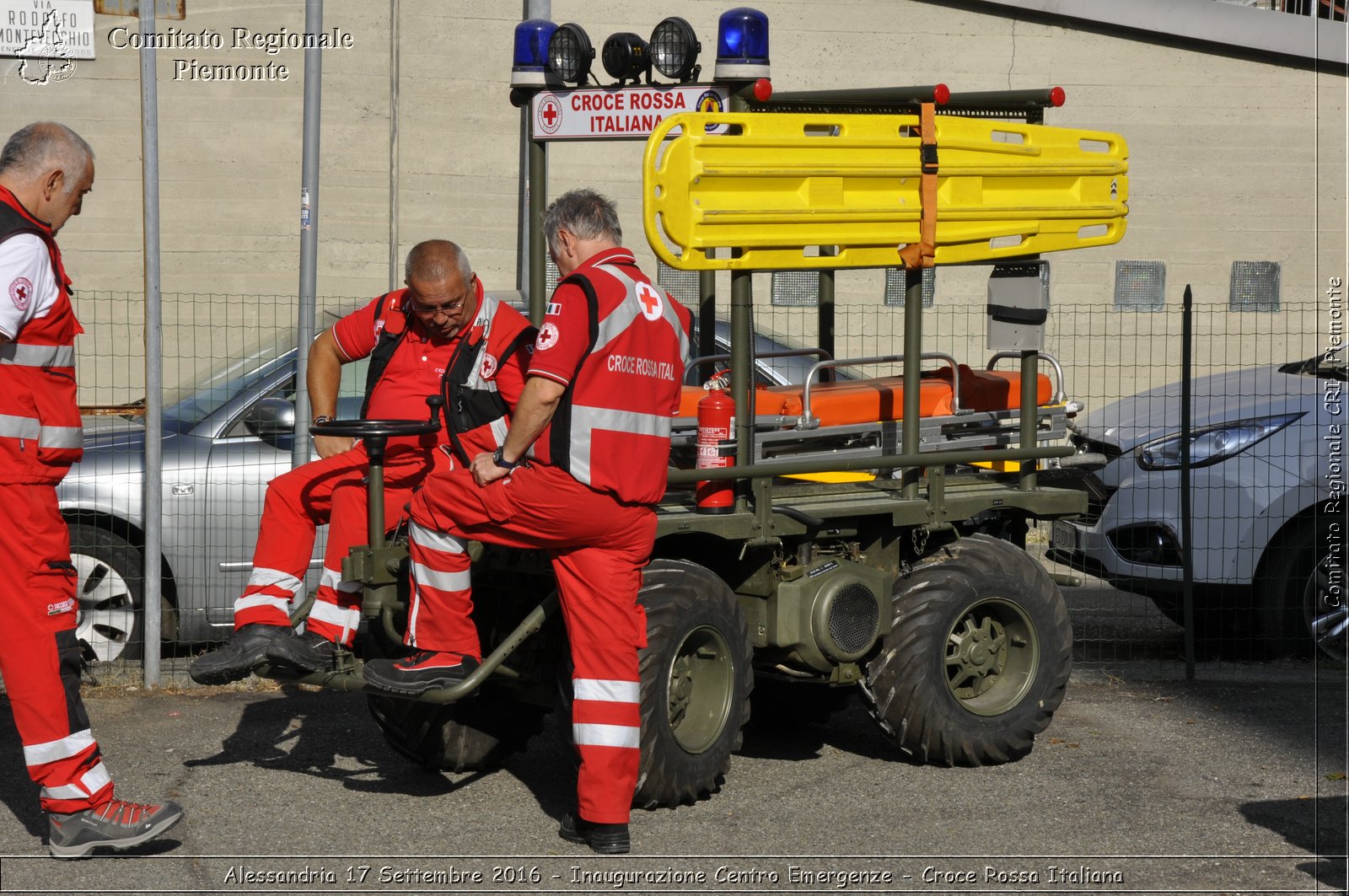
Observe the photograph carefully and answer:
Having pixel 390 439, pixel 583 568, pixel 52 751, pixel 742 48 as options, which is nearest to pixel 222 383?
pixel 390 439

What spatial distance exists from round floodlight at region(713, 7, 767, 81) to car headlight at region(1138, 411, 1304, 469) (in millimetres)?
3600

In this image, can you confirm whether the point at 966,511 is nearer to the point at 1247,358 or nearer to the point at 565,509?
the point at 565,509

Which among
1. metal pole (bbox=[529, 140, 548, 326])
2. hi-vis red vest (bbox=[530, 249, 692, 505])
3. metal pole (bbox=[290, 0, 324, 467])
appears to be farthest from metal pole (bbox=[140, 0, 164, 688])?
hi-vis red vest (bbox=[530, 249, 692, 505])

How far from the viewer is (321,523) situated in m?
5.87

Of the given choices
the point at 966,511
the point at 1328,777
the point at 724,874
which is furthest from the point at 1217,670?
the point at 724,874

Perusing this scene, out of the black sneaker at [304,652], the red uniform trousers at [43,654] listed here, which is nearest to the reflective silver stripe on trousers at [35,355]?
the red uniform trousers at [43,654]

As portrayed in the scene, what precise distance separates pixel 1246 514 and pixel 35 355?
5.98 metres

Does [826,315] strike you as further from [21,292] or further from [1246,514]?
[21,292]

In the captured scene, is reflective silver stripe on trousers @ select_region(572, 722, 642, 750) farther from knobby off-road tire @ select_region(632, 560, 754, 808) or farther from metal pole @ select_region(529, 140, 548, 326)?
metal pole @ select_region(529, 140, 548, 326)

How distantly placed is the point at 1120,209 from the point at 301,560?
3774 mm

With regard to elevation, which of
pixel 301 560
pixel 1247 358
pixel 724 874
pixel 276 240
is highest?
pixel 276 240

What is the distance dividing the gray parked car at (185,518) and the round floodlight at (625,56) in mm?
2508

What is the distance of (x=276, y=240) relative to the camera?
13.1 meters

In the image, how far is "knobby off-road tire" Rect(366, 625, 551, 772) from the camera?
6078mm
